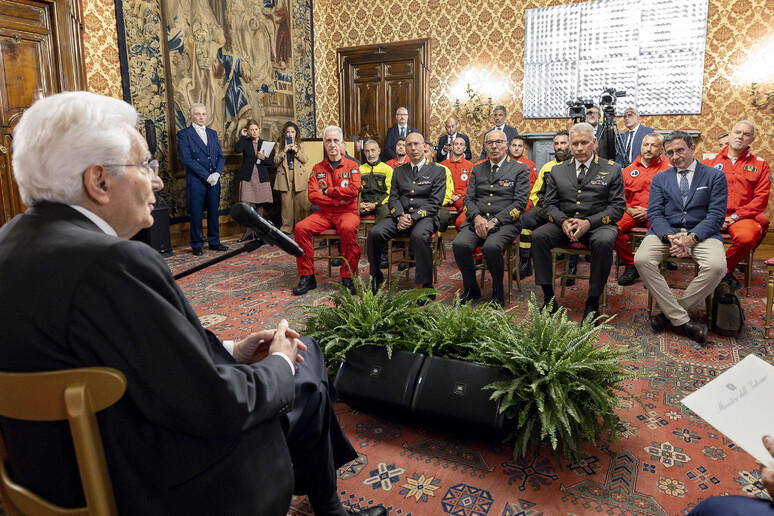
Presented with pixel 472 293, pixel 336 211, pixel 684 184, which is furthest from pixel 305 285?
pixel 684 184

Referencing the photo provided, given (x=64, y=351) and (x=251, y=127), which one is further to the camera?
(x=251, y=127)

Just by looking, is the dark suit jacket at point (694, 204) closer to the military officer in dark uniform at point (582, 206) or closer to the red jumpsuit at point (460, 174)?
the military officer in dark uniform at point (582, 206)

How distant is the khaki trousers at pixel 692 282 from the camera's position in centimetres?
351

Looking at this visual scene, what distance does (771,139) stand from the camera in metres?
7.05

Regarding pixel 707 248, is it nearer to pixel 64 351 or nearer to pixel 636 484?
pixel 636 484

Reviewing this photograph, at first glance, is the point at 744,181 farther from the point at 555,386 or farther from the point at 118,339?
the point at 118,339

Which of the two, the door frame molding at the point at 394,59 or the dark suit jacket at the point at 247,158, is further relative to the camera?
the door frame molding at the point at 394,59

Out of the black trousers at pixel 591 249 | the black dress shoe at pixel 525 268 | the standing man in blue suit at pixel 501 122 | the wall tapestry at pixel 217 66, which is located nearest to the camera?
the black trousers at pixel 591 249

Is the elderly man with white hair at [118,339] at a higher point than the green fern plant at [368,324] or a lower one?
higher

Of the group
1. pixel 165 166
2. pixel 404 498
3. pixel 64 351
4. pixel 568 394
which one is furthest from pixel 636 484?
pixel 165 166

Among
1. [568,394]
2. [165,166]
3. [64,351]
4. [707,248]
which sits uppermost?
[165,166]

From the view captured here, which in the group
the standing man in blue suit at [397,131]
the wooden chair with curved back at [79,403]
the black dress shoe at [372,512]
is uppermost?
the standing man in blue suit at [397,131]

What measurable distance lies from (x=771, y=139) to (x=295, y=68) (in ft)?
23.2

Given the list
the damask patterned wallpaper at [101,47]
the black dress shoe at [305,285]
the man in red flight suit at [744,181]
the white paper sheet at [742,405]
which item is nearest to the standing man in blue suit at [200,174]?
the damask patterned wallpaper at [101,47]
